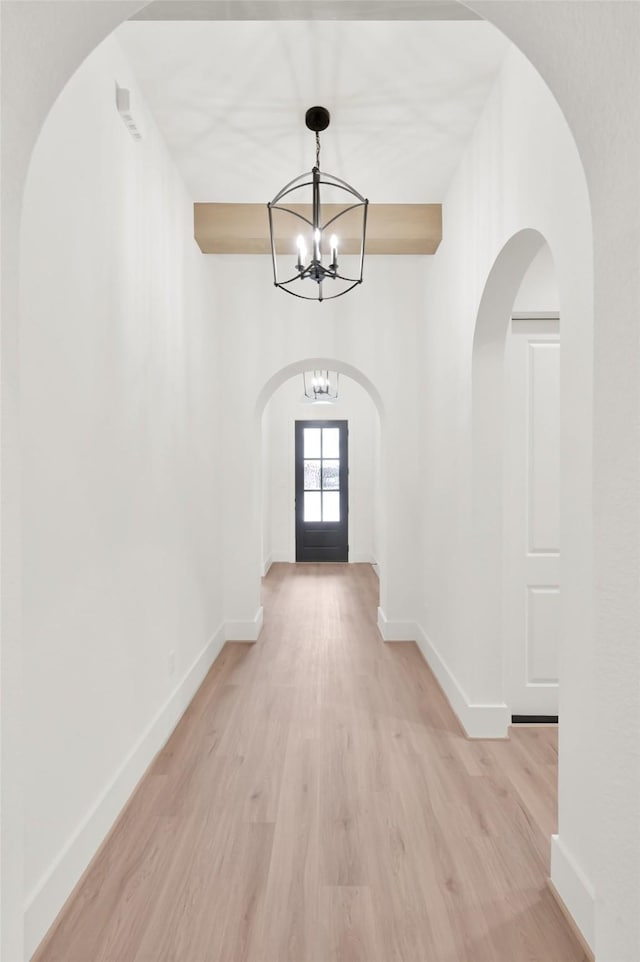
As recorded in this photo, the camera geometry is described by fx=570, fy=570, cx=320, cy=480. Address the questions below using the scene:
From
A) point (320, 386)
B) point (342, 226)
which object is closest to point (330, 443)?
point (320, 386)

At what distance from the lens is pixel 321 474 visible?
9117mm

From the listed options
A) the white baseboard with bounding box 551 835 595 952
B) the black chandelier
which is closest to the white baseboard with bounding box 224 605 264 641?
the black chandelier

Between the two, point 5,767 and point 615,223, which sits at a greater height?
point 615,223

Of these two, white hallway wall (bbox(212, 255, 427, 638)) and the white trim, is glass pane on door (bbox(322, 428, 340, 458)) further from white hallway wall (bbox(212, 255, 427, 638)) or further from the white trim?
the white trim

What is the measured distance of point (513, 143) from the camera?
2.32m

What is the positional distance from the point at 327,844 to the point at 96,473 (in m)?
1.60

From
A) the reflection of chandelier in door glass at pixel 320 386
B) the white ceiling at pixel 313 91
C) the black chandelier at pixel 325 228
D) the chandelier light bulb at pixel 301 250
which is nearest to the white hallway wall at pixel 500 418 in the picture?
the white ceiling at pixel 313 91

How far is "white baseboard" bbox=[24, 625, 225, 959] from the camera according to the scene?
5.32 ft

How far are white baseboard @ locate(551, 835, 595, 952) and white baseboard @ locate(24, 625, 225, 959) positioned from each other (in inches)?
61.8

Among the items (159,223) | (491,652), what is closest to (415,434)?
(491,652)

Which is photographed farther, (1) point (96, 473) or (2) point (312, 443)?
(2) point (312, 443)

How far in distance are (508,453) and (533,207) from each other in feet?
4.56

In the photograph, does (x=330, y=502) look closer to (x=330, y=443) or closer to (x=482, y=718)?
(x=330, y=443)

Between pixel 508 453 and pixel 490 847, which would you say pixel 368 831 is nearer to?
pixel 490 847
